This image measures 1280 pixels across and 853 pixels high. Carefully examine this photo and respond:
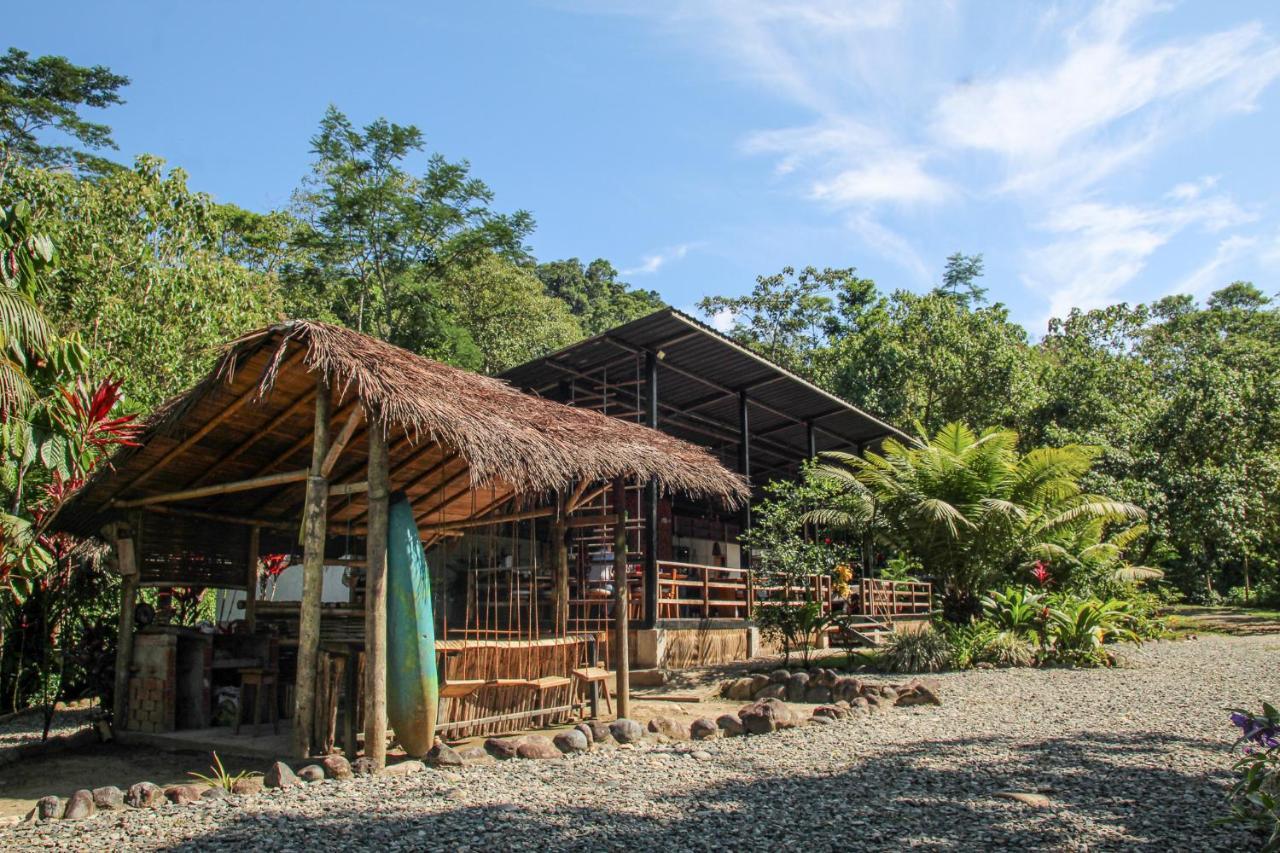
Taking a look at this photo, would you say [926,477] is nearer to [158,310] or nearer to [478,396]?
[478,396]

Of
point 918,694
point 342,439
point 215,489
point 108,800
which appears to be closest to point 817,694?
point 918,694

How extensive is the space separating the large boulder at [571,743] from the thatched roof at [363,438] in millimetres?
1963

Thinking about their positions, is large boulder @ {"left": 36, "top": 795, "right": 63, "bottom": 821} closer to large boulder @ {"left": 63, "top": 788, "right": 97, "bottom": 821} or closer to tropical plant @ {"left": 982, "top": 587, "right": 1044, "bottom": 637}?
large boulder @ {"left": 63, "top": 788, "right": 97, "bottom": 821}

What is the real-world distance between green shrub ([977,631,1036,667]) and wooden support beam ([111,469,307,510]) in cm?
885

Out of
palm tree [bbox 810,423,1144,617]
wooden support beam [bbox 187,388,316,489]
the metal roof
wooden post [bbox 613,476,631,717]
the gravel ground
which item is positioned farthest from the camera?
the metal roof

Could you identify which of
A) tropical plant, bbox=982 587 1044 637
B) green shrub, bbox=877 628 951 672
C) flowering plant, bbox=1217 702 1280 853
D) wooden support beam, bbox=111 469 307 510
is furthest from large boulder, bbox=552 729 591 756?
tropical plant, bbox=982 587 1044 637

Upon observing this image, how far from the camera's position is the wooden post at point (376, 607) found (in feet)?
20.5

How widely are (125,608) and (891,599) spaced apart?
1424cm

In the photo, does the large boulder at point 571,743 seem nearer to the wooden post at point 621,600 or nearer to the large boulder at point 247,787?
the wooden post at point 621,600

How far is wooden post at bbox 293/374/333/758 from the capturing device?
6.57 m

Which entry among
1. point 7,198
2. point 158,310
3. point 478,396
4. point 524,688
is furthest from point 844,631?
point 7,198

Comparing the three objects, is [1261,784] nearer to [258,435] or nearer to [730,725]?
[730,725]

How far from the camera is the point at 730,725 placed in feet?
25.4

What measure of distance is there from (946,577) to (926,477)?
4.94 ft
